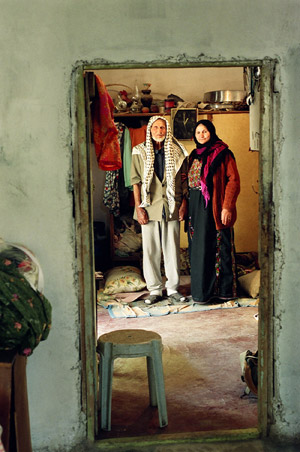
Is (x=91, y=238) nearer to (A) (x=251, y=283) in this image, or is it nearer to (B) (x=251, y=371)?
(B) (x=251, y=371)

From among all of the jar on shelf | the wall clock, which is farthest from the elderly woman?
the jar on shelf

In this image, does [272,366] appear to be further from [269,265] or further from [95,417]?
[95,417]

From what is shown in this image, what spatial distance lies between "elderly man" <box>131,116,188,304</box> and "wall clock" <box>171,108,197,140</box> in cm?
121

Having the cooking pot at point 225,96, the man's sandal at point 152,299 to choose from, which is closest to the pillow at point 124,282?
the man's sandal at point 152,299

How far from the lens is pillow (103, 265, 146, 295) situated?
20.8 ft

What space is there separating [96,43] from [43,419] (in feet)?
6.04

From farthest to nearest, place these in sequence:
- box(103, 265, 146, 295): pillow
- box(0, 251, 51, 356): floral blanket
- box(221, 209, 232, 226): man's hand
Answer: box(103, 265, 146, 295): pillow → box(221, 209, 232, 226): man's hand → box(0, 251, 51, 356): floral blanket

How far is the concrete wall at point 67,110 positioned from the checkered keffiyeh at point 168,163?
2.91 meters

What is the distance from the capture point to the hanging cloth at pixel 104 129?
3.27m

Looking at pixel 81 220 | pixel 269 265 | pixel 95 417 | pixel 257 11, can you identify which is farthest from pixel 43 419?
pixel 257 11

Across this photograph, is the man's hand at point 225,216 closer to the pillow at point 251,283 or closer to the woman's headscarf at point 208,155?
the woman's headscarf at point 208,155

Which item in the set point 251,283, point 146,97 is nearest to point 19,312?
point 251,283

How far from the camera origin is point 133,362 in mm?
4293

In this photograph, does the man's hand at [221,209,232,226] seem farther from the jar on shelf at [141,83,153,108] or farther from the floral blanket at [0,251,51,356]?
the floral blanket at [0,251,51,356]
